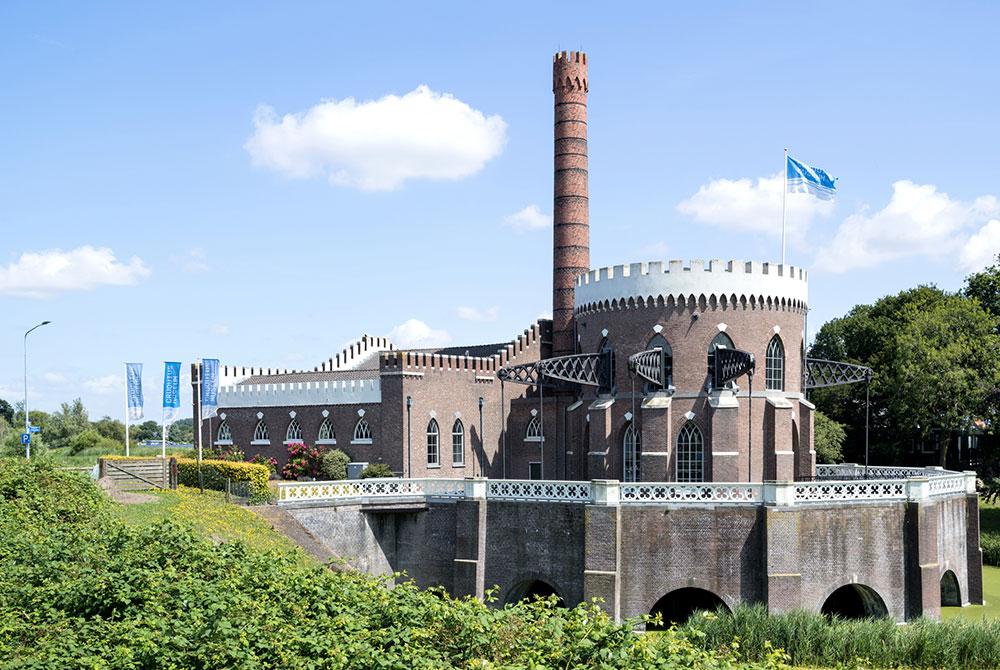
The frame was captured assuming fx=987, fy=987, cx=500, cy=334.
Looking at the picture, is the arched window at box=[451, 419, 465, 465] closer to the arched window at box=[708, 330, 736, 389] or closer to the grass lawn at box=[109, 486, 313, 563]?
the arched window at box=[708, 330, 736, 389]

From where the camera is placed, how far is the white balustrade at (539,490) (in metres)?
34.9

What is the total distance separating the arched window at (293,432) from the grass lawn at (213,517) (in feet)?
47.1

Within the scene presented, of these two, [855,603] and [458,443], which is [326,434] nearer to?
[458,443]

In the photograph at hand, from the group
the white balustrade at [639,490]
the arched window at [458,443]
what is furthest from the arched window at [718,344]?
the arched window at [458,443]

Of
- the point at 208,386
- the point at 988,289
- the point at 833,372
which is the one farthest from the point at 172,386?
the point at 988,289

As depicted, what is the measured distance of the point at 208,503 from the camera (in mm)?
36188

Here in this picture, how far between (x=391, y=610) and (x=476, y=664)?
2985 millimetres

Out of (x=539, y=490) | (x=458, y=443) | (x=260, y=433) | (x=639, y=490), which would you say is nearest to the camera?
(x=639, y=490)

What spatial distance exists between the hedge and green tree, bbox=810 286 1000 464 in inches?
1525

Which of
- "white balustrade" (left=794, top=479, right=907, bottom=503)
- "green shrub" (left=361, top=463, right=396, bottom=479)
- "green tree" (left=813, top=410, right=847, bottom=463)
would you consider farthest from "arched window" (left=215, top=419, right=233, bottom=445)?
"green tree" (left=813, top=410, right=847, bottom=463)

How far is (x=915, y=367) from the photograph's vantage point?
2270 inches

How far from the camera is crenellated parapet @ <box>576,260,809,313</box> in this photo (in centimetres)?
4194

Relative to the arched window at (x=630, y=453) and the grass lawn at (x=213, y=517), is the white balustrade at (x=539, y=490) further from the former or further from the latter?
the grass lawn at (x=213, y=517)

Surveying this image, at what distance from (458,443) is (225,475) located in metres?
14.2
